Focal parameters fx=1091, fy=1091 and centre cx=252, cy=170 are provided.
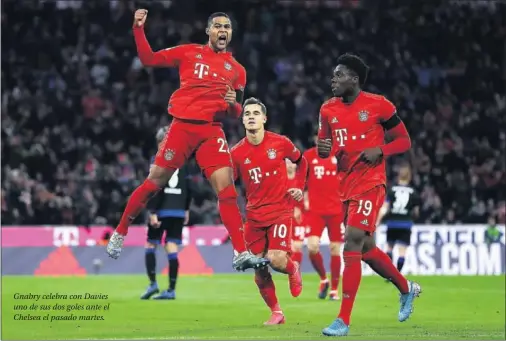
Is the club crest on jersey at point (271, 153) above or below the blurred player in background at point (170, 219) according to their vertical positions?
above

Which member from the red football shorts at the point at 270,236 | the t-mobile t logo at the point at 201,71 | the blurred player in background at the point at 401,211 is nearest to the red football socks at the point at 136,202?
the t-mobile t logo at the point at 201,71

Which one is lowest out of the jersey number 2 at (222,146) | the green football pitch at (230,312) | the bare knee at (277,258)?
the green football pitch at (230,312)

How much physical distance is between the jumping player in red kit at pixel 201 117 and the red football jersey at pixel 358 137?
0.97 meters

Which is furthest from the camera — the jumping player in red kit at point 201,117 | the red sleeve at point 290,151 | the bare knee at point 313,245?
the bare knee at point 313,245

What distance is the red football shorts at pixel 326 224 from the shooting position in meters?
15.3

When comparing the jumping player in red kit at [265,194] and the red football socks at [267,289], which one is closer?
the red football socks at [267,289]

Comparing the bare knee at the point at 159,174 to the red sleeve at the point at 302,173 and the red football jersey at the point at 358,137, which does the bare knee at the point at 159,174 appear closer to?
the red football jersey at the point at 358,137

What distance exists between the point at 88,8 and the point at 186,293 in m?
A: 14.1

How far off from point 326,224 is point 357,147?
213 inches

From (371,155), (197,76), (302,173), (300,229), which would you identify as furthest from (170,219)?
(371,155)

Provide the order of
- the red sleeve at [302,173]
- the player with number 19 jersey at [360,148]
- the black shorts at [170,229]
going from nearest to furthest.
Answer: the player with number 19 jersey at [360,148] → the red sleeve at [302,173] → the black shorts at [170,229]

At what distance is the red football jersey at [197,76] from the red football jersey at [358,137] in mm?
1044

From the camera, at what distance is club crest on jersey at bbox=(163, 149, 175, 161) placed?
10.1 meters

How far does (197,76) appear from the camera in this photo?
1015cm
